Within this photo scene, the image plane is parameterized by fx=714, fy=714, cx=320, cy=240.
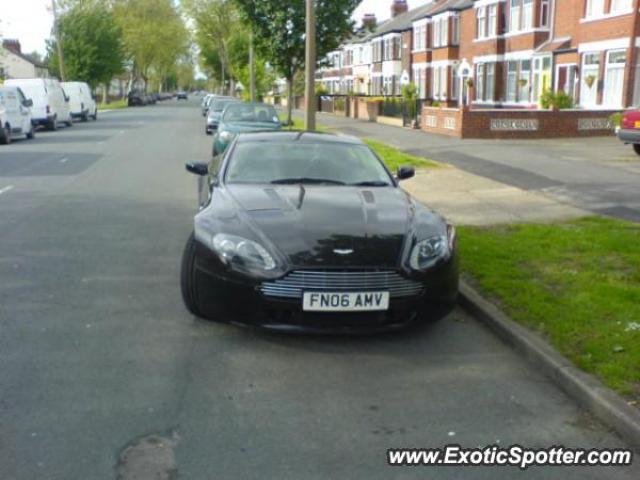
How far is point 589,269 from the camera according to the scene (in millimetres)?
6793

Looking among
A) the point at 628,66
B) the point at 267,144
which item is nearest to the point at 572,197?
the point at 267,144

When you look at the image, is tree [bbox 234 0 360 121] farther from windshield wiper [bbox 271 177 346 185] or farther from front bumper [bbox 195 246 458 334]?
front bumper [bbox 195 246 458 334]

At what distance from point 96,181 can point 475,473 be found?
12230mm

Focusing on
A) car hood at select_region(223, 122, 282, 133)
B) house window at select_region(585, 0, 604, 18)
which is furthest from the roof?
car hood at select_region(223, 122, 282, 133)

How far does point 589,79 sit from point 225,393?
28400 millimetres

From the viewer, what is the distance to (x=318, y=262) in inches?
192

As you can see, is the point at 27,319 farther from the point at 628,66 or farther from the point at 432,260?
the point at 628,66

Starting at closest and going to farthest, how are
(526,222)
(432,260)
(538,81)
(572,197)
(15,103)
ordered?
(432,260) → (526,222) → (572,197) → (15,103) → (538,81)

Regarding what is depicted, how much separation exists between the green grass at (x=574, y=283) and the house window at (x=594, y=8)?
75.1ft

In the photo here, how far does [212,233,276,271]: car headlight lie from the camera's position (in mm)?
4930

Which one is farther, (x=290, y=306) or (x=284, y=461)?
(x=290, y=306)

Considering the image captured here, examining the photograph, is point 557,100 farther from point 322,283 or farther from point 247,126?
point 322,283

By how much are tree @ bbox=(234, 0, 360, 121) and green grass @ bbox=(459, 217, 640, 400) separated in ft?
62.1

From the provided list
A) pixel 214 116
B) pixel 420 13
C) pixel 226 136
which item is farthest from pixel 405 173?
pixel 420 13
